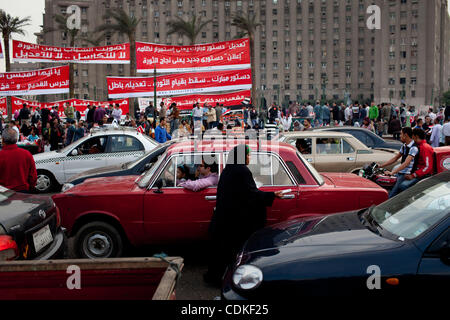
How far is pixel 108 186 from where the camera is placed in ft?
21.5

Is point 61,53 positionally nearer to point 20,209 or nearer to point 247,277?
point 20,209

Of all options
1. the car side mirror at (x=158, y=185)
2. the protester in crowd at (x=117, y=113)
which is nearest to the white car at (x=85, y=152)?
the car side mirror at (x=158, y=185)

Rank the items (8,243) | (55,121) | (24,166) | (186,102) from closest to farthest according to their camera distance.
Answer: (8,243) → (24,166) → (55,121) → (186,102)

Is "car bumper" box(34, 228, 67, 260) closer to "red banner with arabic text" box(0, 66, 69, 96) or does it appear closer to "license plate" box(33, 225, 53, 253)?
"license plate" box(33, 225, 53, 253)

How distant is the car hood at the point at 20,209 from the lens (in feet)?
15.1

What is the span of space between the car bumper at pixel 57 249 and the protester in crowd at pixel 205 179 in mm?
1608

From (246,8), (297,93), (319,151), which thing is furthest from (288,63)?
(319,151)

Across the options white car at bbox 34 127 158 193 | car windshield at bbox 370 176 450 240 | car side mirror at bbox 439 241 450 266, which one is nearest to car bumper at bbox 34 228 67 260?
car windshield at bbox 370 176 450 240

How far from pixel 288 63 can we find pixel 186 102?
98.9m

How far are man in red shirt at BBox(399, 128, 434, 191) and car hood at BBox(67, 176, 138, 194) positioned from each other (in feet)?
15.0

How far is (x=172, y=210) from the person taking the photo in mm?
6195

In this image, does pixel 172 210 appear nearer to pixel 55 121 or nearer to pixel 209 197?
pixel 209 197

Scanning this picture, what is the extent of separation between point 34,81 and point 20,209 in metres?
18.5
